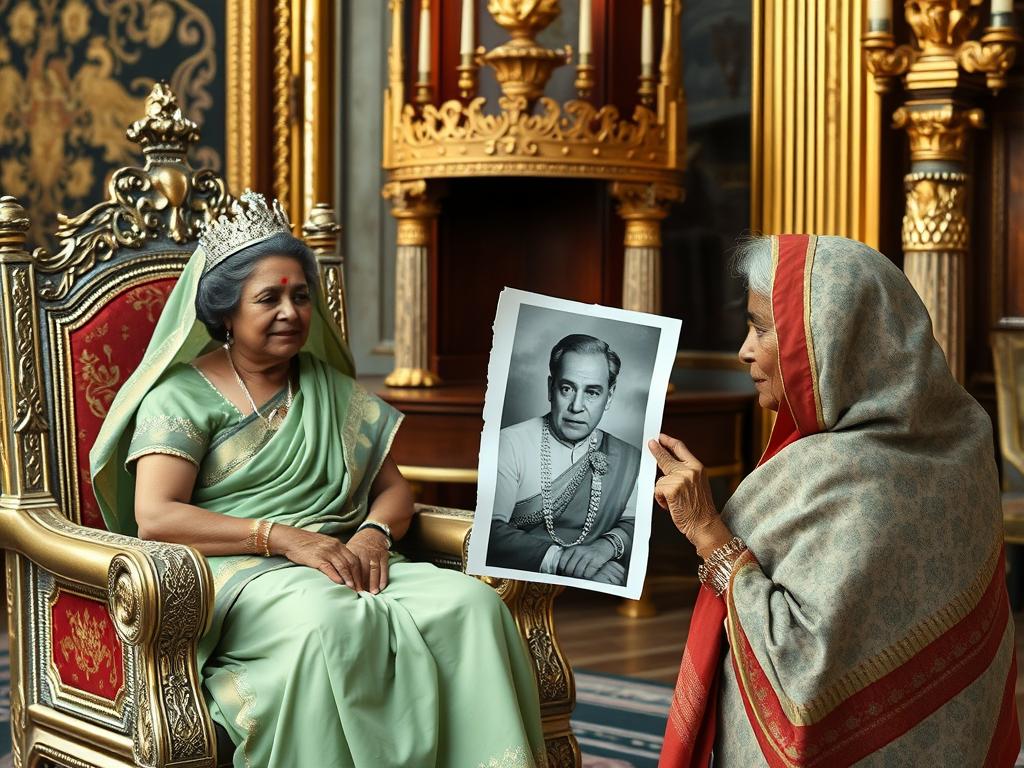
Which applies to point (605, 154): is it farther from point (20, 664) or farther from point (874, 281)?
point (874, 281)

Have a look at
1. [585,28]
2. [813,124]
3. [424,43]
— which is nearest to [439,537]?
[585,28]

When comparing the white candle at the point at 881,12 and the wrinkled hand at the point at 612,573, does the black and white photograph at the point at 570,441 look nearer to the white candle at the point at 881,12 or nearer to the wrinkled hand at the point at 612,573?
the wrinkled hand at the point at 612,573

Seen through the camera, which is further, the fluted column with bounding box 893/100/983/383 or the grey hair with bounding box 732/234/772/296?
the fluted column with bounding box 893/100/983/383

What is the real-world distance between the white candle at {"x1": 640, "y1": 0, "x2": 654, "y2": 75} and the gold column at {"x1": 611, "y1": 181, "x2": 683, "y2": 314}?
39cm

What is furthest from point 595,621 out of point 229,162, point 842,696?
point 842,696

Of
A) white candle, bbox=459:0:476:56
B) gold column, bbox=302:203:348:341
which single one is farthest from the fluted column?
gold column, bbox=302:203:348:341

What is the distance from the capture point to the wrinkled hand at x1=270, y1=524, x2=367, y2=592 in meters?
2.52

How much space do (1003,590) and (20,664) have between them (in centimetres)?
181

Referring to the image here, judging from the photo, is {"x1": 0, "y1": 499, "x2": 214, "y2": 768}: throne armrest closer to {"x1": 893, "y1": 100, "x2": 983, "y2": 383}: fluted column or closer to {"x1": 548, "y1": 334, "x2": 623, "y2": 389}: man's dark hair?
{"x1": 548, "y1": 334, "x2": 623, "y2": 389}: man's dark hair

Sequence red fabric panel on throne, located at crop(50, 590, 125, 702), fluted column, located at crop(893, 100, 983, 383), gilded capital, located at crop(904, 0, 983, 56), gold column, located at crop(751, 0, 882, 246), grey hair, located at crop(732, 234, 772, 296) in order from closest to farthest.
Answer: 1. grey hair, located at crop(732, 234, 772, 296)
2. red fabric panel on throne, located at crop(50, 590, 125, 702)
3. gilded capital, located at crop(904, 0, 983, 56)
4. fluted column, located at crop(893, 100, 983, 383)
5. gold column, located at crop(751, 0, 882, 246)

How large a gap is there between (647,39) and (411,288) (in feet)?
3.72

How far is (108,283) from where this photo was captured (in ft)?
9.55

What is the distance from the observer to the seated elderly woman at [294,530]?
7.61 ft

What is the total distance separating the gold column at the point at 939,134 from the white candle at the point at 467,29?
120cm
